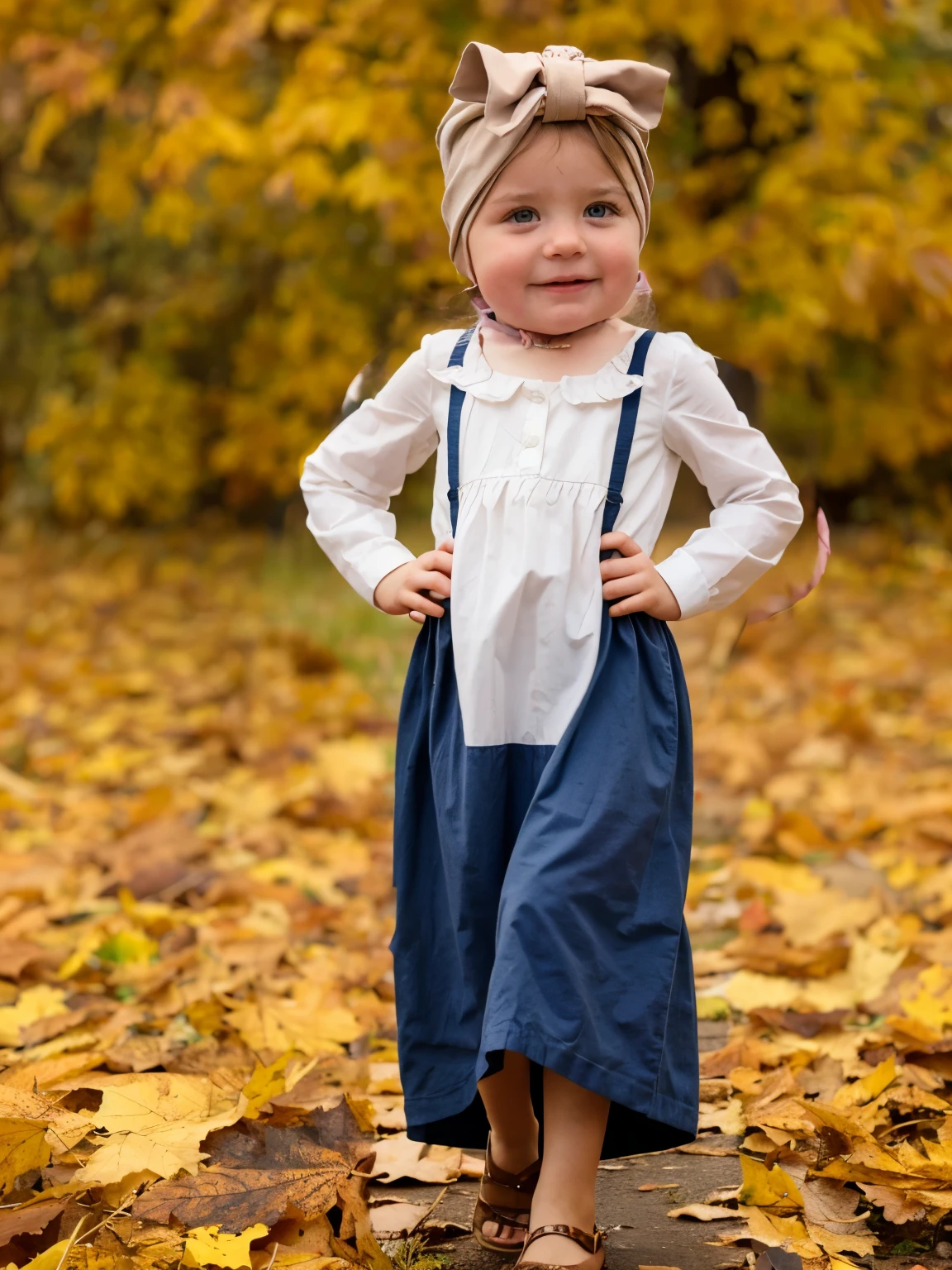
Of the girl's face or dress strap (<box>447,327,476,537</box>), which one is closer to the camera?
the girl's face

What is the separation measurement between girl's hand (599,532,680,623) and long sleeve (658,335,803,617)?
0.09 ft

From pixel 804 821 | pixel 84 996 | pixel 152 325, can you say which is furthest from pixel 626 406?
pixel 152 325

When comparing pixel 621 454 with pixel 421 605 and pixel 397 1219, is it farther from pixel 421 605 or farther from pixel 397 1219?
pixel 397 1219

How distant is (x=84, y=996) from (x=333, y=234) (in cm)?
A: 541

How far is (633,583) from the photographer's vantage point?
6.12ft

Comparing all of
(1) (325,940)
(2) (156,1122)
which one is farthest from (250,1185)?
(1) (325,940)

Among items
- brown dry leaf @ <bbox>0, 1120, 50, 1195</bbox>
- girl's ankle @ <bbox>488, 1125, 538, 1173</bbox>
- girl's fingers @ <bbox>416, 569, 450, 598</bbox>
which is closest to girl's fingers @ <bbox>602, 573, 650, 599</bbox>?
girl's fingers @ <bbox>416, 569, 450, 598</bbox>

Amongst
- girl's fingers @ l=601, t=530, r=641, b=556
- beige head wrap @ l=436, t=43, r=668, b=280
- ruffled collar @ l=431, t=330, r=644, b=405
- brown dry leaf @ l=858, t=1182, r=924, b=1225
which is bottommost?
brown dry leaf @ l=858, t=1182, r=924, b=1225

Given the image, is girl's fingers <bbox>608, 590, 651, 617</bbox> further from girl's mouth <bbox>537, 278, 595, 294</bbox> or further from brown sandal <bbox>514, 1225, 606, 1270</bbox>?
brown sandal <bbox>514, 1225, 606, 1270</bbox>

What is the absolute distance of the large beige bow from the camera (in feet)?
5.95

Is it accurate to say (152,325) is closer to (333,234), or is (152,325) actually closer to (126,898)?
(333,234)

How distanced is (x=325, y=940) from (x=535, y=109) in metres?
2.08

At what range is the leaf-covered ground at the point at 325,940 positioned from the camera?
1961mm

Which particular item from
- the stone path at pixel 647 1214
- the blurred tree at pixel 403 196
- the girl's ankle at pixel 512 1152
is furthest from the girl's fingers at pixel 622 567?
the stone path at pixel 647 1214
